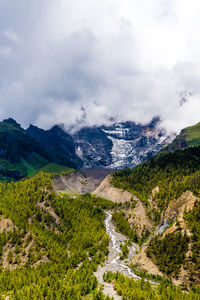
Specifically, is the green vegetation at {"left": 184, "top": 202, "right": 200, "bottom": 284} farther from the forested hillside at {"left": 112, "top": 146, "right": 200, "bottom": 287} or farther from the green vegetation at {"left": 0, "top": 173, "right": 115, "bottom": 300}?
the green vegetation at {"left": 0, "top": 173, "right": 115, "bottom": 300}

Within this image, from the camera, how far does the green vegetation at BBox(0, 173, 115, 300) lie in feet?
196

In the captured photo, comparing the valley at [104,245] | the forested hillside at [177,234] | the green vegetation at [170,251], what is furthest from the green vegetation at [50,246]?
the forested hillside at [177,234]

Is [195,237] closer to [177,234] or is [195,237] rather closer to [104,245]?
[177,234]

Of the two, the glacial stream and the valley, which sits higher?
the valley

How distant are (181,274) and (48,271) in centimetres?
4569

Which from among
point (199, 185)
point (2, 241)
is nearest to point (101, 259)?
point (2, 241)

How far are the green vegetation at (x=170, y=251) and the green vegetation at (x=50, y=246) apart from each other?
2376 centimetres

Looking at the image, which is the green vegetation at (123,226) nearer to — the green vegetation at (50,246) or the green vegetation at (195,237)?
the green vegetation at (50,246)

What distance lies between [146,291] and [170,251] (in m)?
27.5

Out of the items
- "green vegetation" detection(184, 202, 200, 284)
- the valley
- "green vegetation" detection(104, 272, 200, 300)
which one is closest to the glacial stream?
the valley

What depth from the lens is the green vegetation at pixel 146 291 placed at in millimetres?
52156

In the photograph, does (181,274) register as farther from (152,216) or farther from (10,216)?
(10,216)

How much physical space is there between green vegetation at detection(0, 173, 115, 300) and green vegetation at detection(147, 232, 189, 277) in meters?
23.8

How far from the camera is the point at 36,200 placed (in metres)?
138
